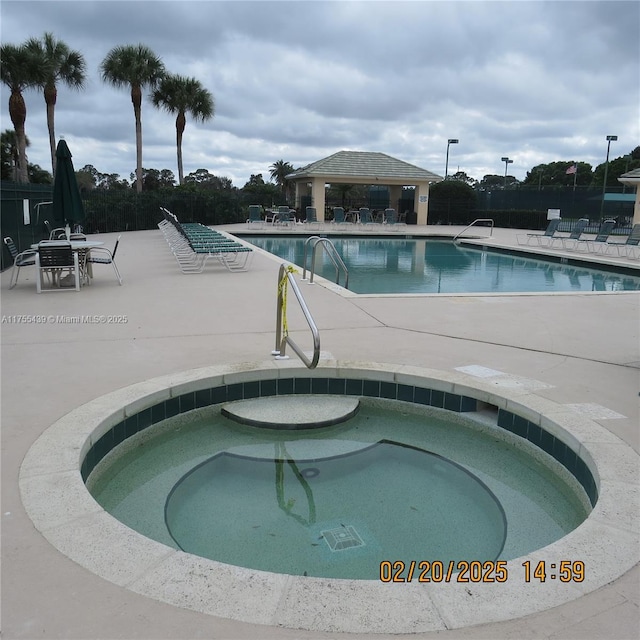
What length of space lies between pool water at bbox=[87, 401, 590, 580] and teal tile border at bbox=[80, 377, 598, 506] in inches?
3.0

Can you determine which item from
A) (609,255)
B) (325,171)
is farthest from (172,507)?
(325,171)

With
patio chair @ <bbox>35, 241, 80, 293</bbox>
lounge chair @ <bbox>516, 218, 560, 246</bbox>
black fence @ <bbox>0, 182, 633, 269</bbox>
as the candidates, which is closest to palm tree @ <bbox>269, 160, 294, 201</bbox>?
black fence @ <bbox>0, 182, 633, 269</bbox>

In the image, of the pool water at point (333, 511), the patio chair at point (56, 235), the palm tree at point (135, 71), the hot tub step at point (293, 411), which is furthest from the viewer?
the palm tree at point (135, 71)

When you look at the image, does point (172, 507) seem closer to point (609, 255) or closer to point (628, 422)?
point (628, 422)

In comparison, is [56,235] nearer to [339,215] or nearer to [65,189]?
[65,189]

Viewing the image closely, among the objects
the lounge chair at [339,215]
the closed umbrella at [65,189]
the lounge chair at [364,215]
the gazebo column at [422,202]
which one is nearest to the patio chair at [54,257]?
the closed umbrella at [65,189]

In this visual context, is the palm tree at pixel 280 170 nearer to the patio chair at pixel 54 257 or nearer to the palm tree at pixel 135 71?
the palm tree at pixel 135 71

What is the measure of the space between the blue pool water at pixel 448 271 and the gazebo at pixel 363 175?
801 cm

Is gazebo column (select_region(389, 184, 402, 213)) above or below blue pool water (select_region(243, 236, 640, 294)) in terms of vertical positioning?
above

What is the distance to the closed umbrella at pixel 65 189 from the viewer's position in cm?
918

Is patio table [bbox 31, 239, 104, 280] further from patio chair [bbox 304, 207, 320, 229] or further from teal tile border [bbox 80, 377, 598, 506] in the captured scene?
patio chair [bbox 304, 207, 320, 229]

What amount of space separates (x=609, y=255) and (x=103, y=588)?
17220 mm

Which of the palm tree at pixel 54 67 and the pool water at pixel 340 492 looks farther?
the palm tree at pixel 54 67

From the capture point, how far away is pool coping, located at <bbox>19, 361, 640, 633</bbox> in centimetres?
200
